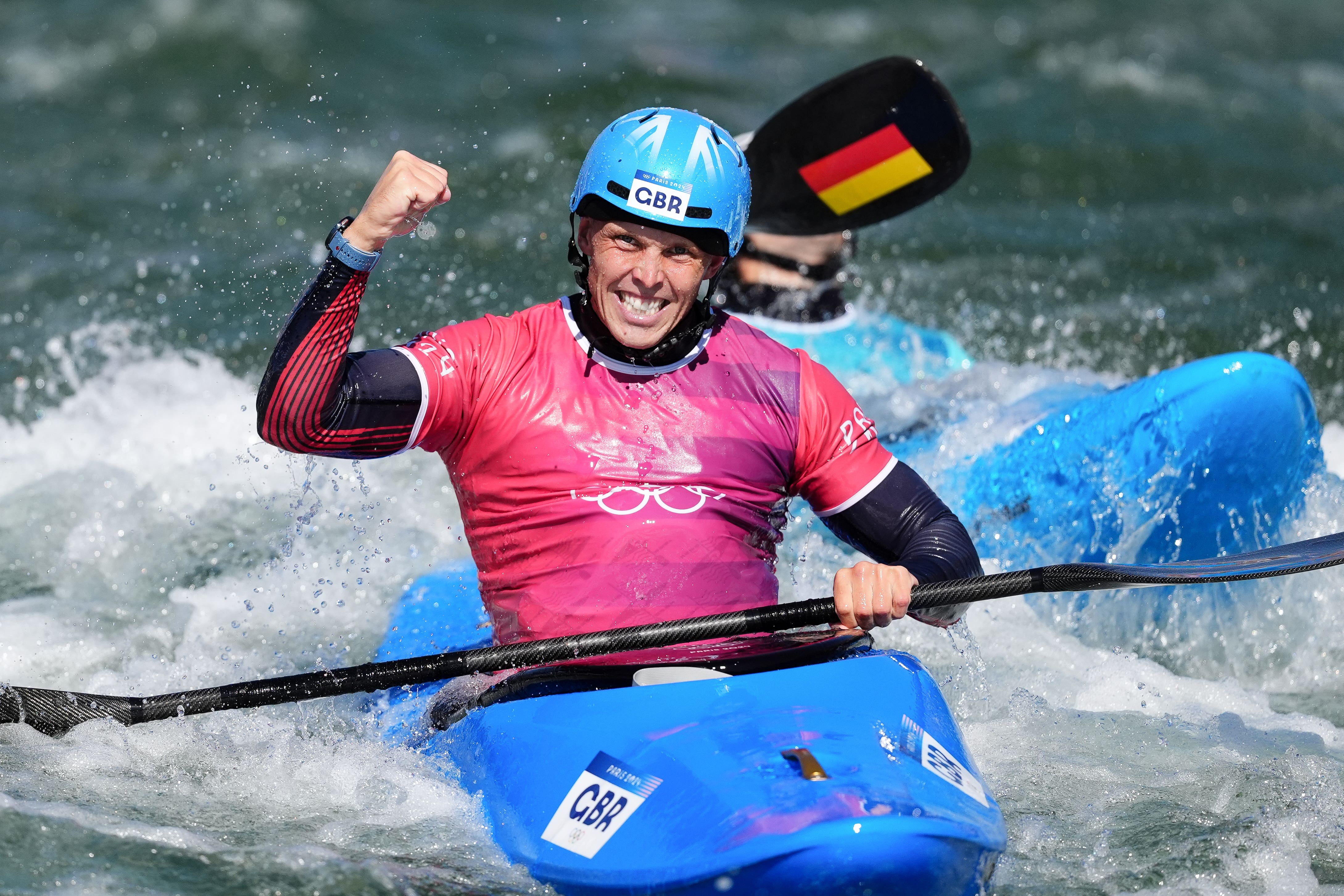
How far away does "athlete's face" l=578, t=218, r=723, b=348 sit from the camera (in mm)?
2729

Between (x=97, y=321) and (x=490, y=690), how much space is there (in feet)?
13.1

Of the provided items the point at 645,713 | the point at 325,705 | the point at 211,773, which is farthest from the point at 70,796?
the point at 645,713

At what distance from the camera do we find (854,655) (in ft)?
8.62

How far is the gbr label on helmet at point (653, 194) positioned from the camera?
2.69m

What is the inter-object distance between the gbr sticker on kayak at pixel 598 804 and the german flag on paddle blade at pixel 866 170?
2.64 metres

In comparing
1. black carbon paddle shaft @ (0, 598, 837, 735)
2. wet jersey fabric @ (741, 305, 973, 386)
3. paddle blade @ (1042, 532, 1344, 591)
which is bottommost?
black carbon paddle shaft @ (0, 598, 837, 735)

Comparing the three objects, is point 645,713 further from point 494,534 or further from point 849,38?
point 849,38

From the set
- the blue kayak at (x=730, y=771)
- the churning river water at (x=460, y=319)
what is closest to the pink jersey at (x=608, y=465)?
the blue kayak at (x=730, y=771)

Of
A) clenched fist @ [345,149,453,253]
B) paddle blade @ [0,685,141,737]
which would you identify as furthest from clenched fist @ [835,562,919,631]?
paddle blade @ [0,685,141,737]

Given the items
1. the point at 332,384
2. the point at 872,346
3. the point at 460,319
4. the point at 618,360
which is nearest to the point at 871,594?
the point at 618,360

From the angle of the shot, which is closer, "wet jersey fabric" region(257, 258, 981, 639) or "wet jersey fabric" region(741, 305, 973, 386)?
"wet jersey fabric" region(257, 258, 981, 639)

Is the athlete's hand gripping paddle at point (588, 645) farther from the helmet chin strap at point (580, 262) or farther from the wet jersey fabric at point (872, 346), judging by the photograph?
the wet jersey fabric at point (872, 346)

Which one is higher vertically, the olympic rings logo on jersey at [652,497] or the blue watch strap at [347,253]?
the blue watch strap at [347,253]

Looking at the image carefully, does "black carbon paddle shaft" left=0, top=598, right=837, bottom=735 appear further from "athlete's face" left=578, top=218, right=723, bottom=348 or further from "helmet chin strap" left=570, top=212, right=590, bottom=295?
"helmet chin strap" left=570, top=212, right=590, bottom=295
